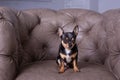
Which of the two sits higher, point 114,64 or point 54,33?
point 54,33

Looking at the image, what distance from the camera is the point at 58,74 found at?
4.68 ft

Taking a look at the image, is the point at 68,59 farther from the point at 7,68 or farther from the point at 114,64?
the point at 7,68

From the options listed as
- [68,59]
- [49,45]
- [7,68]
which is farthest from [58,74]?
[49,45]

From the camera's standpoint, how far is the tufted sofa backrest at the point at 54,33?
1754 millimetres

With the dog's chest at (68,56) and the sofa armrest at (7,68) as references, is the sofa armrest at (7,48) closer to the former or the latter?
the sofa armrest at (7,68)

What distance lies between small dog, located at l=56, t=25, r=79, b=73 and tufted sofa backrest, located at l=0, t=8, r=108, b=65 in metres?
0.28

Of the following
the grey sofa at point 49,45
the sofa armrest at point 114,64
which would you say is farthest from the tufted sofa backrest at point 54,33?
the sofa armrest at point 114,64

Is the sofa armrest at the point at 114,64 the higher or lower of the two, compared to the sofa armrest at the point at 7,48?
lower

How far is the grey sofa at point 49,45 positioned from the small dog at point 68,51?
0.05 metres

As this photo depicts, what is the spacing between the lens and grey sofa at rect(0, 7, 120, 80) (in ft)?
4.52

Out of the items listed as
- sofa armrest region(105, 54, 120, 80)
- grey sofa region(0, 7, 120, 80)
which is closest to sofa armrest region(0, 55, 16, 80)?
grey sofa region(0, 7, 120, 80)

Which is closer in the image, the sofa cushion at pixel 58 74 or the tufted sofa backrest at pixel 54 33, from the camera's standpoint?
the sofa cushion at pixel 58 74

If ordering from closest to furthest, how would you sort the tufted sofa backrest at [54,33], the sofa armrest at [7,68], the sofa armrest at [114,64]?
1. the sofa armrest at [7,68]
2. the sofa armrest at [114,64]
3. the tufted sofa backrest at [54,33]

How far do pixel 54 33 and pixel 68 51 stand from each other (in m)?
0.37
